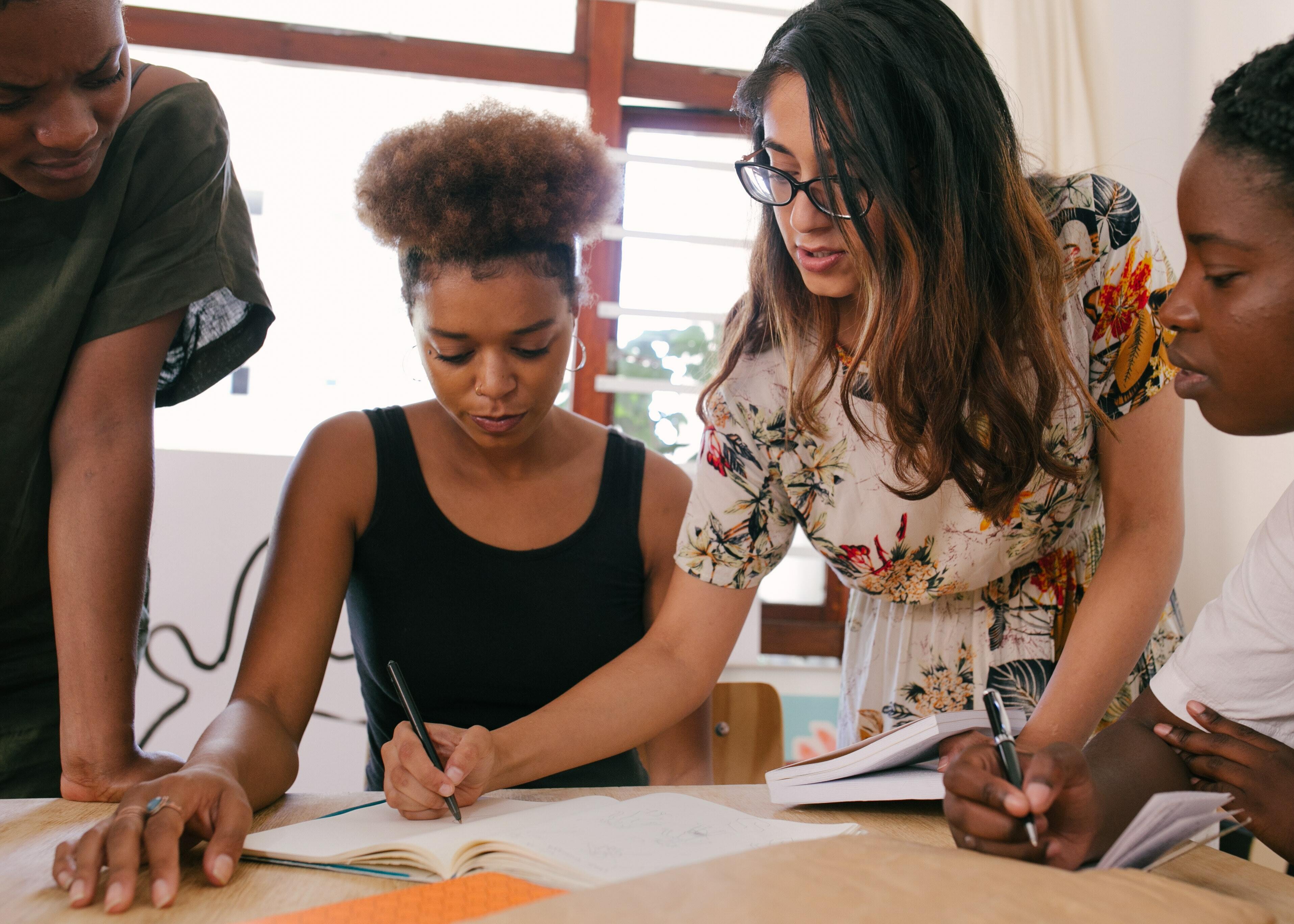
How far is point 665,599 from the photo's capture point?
4.41ft

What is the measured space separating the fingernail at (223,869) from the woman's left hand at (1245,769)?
0.73 meters

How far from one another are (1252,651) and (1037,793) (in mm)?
293

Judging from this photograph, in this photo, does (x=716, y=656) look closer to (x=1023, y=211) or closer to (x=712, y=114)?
(x=1023, y=211)

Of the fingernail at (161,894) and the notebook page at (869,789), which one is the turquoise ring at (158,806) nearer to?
the fingernail at (161,894)

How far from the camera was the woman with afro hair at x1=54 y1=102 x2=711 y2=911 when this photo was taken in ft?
4.07

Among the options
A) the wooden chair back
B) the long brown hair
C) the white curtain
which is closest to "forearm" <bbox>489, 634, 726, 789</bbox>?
the long brown hair

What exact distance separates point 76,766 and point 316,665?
30cm

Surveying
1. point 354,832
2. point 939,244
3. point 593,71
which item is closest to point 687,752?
point 354,832

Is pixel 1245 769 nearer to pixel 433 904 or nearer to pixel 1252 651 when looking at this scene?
pixel 1252 651

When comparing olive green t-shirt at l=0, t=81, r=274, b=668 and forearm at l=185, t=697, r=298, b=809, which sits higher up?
olive green t-shirt at l=0, t=81, r=274, b=668

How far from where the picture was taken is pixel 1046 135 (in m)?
2.67

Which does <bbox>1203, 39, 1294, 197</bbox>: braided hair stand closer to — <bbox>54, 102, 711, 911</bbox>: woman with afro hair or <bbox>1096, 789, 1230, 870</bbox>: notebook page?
<bbox>1096, 789, 1230, 870</bbox>: notebook page

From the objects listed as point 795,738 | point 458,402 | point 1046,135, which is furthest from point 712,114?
point 458,402

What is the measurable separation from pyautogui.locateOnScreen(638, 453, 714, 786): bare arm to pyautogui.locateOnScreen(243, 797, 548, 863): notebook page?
500 mm
